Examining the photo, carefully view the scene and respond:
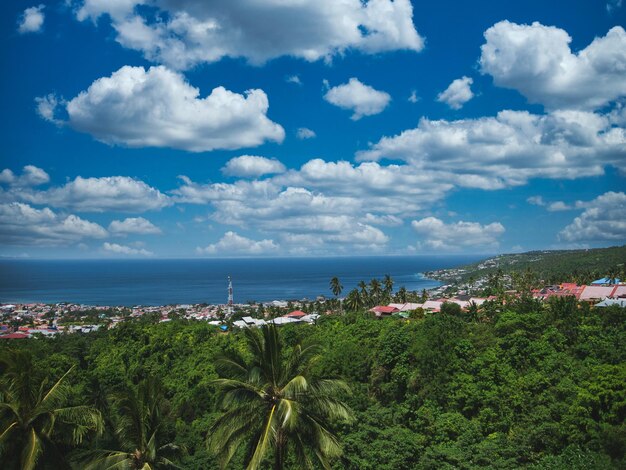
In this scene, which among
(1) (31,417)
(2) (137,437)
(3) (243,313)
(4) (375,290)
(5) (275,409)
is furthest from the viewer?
(3) (243,313)

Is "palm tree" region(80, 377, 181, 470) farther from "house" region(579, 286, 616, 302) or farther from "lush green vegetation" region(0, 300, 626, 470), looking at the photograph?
"house" region(579, 286, 616, 302)

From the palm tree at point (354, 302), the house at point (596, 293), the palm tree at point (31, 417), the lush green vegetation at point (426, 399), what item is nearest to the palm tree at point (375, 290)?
the palm tree at point (354, 302)

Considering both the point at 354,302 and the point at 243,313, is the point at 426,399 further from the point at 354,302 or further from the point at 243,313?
the point at 243,313

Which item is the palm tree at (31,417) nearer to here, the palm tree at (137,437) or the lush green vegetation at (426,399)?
the lush green vegetation at (426,399)

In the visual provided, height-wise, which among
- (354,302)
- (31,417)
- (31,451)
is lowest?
(354,302)

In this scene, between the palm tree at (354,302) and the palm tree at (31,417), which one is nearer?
the palm tree at (31,417)

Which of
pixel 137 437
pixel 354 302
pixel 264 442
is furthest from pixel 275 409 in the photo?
pixel 354 302

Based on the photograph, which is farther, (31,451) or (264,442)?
(31,451)
